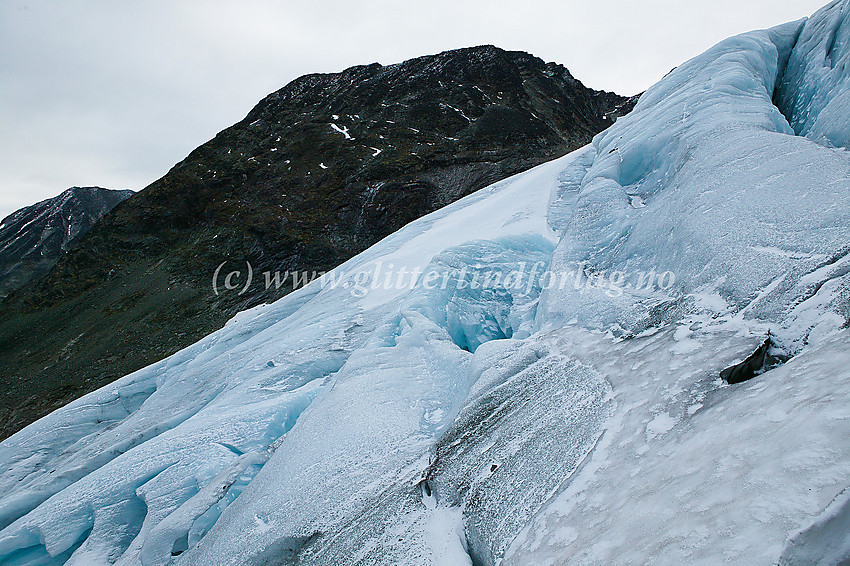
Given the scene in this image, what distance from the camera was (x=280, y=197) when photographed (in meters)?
42.2

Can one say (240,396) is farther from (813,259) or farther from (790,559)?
(813,259)

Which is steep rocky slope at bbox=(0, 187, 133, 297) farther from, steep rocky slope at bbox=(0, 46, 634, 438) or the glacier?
the glacier

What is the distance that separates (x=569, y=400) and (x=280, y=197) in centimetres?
4183

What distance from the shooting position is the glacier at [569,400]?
2.75 metres

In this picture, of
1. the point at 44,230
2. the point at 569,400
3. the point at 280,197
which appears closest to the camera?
the point at 569,400

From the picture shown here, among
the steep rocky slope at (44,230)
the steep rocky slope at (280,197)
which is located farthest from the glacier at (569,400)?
the steep rocky slope at (44,230)

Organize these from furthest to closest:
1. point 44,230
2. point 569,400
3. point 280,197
A: point 44,230
point 280,197
point 569,400

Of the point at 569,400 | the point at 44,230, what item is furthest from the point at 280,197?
the point at 44,230

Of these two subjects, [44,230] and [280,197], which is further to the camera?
[44,230]

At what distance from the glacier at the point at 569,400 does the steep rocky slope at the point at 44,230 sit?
6540 centimetres

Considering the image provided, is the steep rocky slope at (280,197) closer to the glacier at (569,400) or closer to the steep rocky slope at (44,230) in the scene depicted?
the glacier at (569,400)

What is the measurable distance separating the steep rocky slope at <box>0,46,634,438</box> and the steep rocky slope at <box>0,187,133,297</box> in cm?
2638

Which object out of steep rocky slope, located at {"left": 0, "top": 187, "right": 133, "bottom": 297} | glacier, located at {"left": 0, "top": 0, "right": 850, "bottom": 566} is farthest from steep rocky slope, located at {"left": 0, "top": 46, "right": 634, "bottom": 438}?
steep rocky slope, located at {"left": 0, "top": 187, "right": 133, "bottom": 297}

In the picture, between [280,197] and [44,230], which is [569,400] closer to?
[280,197]
